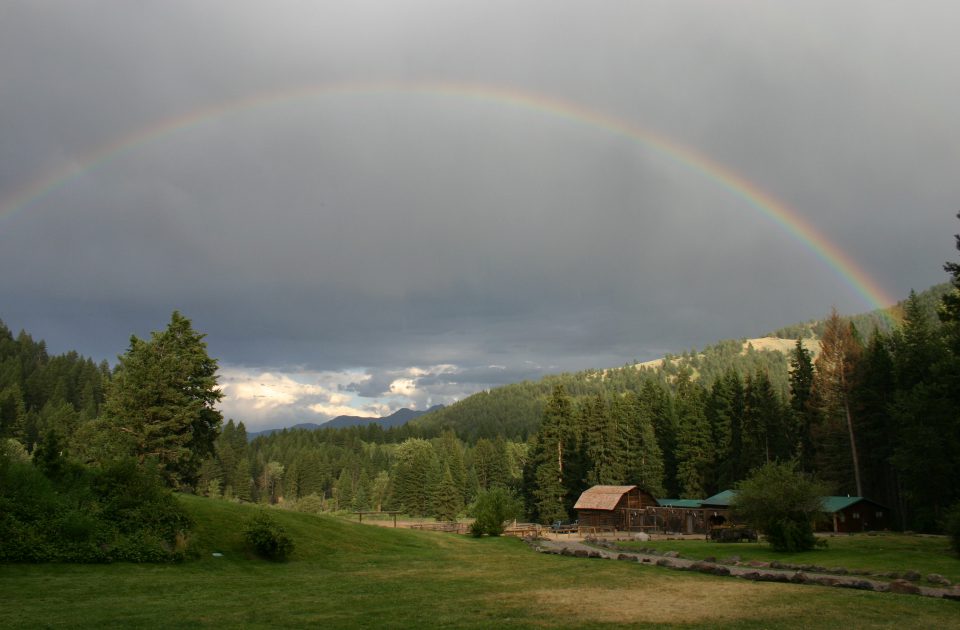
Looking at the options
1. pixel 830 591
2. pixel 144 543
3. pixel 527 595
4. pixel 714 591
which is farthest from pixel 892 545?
pixel 144 543

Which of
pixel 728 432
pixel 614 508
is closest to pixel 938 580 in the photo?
pixel 614 508

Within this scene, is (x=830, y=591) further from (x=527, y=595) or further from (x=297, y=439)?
(x=297, y=439)

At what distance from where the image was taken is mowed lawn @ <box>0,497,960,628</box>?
611 inches

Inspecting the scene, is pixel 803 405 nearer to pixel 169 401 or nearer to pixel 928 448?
pixel 928 448

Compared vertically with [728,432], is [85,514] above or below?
below

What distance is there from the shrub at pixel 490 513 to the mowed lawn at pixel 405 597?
21.7 meters

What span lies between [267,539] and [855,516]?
180 ft

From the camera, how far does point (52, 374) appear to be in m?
163

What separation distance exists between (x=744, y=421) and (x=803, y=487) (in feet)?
137

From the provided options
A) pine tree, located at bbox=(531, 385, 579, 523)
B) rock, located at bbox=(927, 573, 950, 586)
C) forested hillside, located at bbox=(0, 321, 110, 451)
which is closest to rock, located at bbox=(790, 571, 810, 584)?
rock, located at bbox=(927, 573, 950, 586)

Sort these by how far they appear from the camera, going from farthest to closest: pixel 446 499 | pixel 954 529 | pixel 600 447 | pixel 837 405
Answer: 1. pixel 446 499
2. pixel 600 447
3. pixel 837 405
4. pixel 954 529

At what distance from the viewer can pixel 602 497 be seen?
71.1 m

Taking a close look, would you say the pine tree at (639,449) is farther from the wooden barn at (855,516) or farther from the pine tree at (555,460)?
the wooden barn at (855,516)

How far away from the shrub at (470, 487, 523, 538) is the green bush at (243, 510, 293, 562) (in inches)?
990
